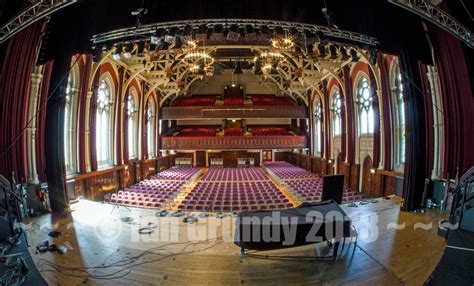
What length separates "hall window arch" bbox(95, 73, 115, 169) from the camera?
514 inches

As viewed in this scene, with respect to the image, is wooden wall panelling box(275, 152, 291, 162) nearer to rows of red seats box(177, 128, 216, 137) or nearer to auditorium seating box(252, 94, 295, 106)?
auditorium seating box(252, 94, 295, 106)

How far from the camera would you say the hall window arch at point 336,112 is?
16.6 meters

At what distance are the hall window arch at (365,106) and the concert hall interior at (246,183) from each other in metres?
0.09

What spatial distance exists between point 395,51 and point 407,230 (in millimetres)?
5370

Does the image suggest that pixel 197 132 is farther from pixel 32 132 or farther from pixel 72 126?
pixel 32 132

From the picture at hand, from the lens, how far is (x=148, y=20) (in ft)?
22.1

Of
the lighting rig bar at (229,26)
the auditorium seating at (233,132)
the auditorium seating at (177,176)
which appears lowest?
the auditorium seating at (177,176)

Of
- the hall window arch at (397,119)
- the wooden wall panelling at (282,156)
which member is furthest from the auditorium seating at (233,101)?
the hall window arch at (397,119)

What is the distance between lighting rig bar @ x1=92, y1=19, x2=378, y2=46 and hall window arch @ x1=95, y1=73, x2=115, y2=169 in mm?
6518

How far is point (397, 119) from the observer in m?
10.6

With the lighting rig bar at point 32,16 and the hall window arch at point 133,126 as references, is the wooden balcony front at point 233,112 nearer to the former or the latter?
the hall window arch at point 133,126

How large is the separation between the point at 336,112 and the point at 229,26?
12.6 metres

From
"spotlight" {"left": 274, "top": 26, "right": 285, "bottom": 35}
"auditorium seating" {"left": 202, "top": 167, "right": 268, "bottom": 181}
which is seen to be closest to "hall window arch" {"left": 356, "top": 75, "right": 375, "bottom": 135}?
"auditorium seating" {"left": 202, "top": 167, "right": 268, "bottom": 181}

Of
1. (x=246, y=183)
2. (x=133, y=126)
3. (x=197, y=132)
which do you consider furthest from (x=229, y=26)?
(x=197, y=132)
